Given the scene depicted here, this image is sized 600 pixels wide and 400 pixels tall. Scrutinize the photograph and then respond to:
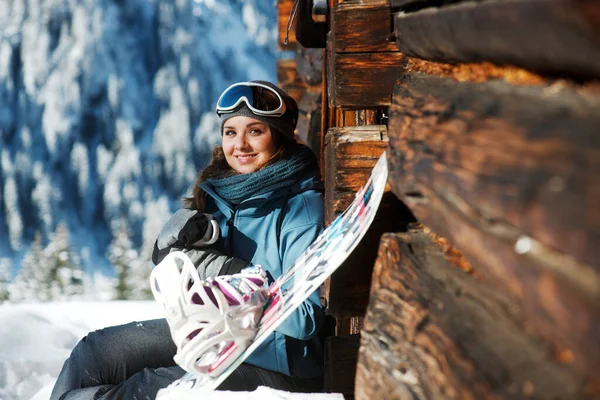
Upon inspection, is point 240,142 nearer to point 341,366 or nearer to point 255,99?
point 255,99

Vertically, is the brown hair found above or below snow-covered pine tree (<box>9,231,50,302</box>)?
above

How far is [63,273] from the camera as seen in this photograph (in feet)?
40.9

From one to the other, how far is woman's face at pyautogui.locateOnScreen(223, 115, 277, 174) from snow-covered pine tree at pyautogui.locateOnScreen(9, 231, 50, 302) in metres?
10.5

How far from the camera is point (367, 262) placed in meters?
1.93

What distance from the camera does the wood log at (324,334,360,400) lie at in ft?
6.99

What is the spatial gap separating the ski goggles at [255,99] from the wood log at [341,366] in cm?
119

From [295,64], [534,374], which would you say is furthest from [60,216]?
[534,374]

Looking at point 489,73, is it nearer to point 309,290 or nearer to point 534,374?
point 534,374

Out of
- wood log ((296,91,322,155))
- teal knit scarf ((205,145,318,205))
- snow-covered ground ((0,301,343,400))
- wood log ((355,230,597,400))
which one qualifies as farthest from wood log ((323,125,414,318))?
wood log ((296,91,322,155))

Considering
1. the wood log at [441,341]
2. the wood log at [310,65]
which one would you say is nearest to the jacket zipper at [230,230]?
the wood log at [441,341]

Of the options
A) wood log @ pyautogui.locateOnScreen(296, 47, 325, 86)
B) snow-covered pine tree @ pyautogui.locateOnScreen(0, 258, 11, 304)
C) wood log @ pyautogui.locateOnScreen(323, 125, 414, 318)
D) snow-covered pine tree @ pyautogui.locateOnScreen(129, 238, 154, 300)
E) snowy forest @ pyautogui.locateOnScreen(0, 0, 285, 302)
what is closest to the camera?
wood log @ pyautogui.locateOnScreen(323, 125, 414, 318)

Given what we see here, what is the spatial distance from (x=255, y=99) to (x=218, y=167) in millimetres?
379

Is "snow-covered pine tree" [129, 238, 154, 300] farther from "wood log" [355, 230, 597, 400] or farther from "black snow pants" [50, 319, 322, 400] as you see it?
"wood log" [355, 230, 597, 400]

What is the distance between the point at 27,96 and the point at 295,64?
10.2 m
